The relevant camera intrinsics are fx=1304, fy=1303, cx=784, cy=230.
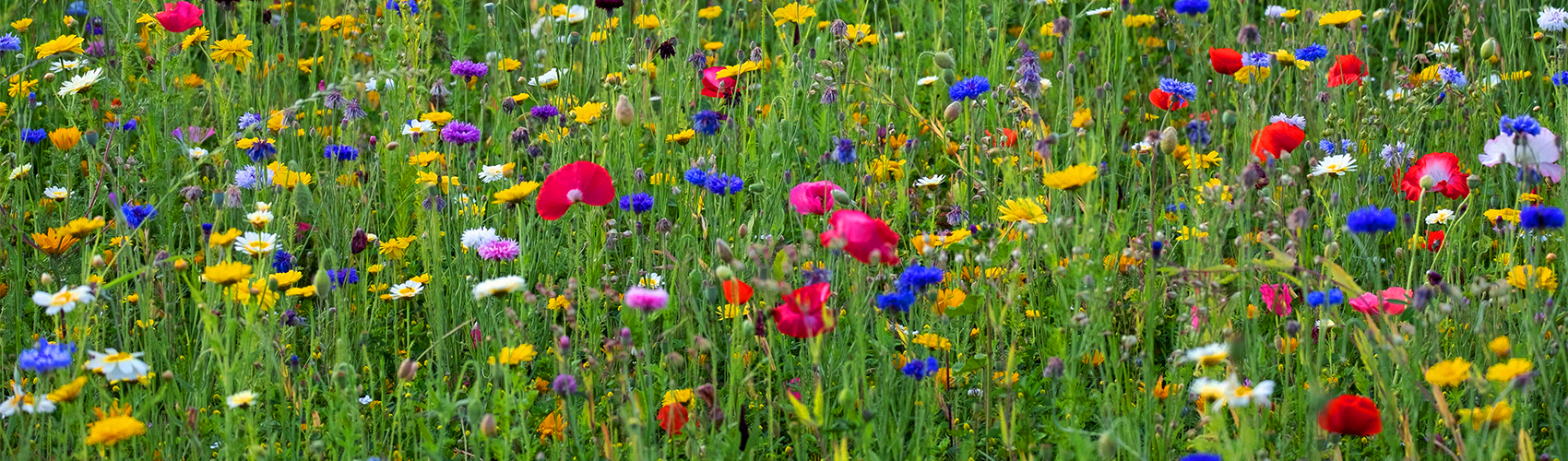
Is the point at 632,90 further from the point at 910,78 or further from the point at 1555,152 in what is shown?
the point at 1555,152

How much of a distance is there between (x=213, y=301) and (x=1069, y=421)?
1.25 meters

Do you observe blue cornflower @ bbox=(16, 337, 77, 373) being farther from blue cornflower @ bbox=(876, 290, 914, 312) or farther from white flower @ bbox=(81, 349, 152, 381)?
blue cornflower @ bbox=(876, 290, 914, 312)

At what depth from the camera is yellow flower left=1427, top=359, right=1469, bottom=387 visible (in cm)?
151

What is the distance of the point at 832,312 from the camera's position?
6.29 ft

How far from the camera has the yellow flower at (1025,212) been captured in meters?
1.89

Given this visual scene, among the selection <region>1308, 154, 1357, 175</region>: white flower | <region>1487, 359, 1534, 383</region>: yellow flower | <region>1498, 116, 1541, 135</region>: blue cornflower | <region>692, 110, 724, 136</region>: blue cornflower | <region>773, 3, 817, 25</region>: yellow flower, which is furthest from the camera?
<region>773, 3, 817, 25</region>: yellow flower

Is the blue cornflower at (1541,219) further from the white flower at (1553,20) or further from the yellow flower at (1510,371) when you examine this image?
the white flower at (1553,20)

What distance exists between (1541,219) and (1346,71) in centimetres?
116

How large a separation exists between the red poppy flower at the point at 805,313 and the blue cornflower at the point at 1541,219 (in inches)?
37.0

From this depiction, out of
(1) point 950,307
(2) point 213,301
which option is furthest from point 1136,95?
(2) point 213,301

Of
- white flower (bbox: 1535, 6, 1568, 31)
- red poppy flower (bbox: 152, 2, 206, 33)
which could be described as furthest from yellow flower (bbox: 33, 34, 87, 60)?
white flower (bbox: 1535, 6, 1568, 31)

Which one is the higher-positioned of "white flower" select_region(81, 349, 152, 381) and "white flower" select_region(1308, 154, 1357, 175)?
"white flower" select_region(1308, 154, 1357, 175)

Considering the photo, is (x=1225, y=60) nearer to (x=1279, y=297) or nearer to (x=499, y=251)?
(x=1279, y=297)

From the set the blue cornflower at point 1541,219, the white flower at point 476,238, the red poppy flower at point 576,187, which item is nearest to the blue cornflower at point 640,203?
the red poppy flower at point 576,187
